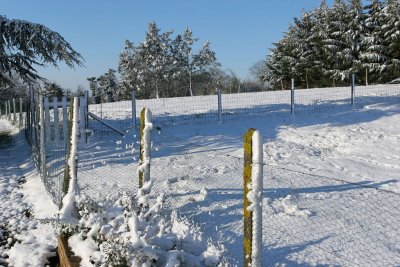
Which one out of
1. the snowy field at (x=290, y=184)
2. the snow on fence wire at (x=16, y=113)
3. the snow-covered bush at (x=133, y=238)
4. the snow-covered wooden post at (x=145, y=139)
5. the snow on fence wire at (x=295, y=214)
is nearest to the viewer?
the snow-covered bush at (x=133, y=238)

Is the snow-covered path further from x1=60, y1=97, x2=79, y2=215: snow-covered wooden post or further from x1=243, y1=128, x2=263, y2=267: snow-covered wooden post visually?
x1=243, y1=128, x2=263, y2=267: snow-covered wooden post

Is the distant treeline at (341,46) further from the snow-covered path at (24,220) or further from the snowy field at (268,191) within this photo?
the snow-covered path at (24,220)

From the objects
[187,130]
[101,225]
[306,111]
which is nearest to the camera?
[101,225]

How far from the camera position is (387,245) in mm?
4160

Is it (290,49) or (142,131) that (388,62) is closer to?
(290,49)

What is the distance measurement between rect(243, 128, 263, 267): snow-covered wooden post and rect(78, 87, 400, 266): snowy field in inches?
29.3

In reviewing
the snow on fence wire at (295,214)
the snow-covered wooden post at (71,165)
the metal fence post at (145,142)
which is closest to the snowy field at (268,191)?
the snow on fence wire at (295,214)

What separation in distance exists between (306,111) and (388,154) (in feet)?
24.6

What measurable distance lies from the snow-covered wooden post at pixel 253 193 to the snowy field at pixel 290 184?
2.44 ft

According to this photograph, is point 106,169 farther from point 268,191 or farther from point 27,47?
point 27,47

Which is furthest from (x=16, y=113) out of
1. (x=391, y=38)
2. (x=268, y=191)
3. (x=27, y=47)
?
(x=391, y=38)

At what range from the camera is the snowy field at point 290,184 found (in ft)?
13.3

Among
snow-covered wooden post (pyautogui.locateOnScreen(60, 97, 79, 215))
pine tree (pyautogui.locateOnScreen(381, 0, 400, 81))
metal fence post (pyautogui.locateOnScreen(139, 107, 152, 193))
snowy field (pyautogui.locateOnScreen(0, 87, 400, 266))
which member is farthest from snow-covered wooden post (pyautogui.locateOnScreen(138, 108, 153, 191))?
pine tree (pyautogui.locateOnScreen(381, 0, 400, 81))

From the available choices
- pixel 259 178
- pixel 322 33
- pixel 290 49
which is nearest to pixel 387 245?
pixel 259 178
